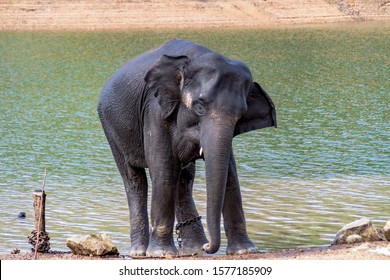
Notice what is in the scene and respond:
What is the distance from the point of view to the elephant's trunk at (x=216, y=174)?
10.6 metres

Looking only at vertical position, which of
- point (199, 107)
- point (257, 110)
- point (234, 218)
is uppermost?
point (199, 107)

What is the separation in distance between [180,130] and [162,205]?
963 millimetres

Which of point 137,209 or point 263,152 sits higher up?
point 137,209

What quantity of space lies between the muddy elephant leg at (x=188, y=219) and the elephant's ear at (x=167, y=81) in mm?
1339

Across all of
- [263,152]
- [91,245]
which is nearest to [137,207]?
[91,245]

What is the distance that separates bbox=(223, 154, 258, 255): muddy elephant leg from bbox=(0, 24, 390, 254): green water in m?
2.15

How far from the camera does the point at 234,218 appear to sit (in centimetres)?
1206

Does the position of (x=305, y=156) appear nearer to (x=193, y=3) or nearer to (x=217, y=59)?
(x=217, y=59)

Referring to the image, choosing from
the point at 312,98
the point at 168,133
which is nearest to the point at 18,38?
the point at 312,98

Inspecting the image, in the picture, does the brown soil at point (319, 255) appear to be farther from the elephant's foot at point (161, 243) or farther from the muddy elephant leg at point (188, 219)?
the muddy elephant leg at point (188, 219)

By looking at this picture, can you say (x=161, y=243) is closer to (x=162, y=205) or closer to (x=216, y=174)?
(x=162, y=205)

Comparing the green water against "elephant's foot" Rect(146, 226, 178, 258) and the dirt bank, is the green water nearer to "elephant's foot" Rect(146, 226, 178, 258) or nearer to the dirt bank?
"elephant's foot" Rect(146, 226, 178, 258)

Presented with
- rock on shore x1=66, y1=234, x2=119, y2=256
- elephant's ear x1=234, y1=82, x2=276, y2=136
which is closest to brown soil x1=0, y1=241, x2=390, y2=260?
rock on shore x1=66, y1=234, x2=119, y2=256

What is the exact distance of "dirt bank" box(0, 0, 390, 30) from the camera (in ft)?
226
